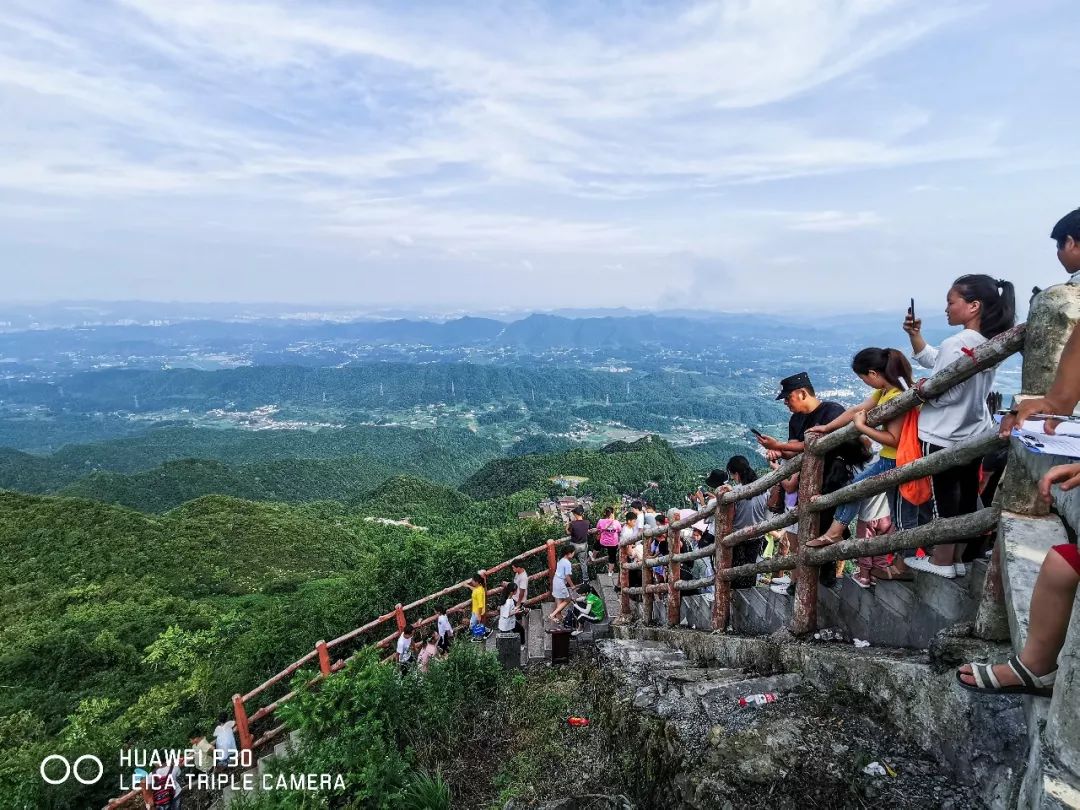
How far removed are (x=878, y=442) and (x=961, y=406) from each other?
47 centimetres

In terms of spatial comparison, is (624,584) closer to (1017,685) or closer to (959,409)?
(959,409)

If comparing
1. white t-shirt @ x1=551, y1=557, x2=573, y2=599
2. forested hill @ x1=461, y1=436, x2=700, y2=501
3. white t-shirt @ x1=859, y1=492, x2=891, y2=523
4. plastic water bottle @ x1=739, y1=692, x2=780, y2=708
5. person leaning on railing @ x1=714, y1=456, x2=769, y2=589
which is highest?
white t-shirt @ x1=859, y1=492, x2=891, y2=523

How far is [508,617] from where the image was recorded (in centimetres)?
832

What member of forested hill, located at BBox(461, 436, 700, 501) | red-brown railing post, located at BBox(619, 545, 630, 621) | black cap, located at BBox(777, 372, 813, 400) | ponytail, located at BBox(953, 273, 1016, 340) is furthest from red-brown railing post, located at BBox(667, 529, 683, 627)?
forested hill, located at BBox(461, 436, 700, 501)

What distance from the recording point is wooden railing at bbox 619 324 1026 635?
2453 mm

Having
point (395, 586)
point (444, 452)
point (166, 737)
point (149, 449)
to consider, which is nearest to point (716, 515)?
point (395, 586)

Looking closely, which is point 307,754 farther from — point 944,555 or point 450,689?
point 944,555

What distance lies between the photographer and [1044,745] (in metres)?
1.64

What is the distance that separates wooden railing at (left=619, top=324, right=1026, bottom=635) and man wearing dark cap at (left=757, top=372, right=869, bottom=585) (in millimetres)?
91

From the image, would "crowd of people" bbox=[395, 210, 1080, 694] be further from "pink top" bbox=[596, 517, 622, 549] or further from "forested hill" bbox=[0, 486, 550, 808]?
"forested hill" bbox=[0, 486, 550, 808]

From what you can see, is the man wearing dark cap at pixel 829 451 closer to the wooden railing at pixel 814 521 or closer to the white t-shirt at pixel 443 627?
the wooden railing at pixel 814 521

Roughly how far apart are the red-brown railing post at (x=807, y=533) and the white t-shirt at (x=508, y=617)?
5215 mm

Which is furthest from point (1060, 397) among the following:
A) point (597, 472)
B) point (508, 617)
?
point (597, 472)

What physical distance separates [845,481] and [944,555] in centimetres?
91
